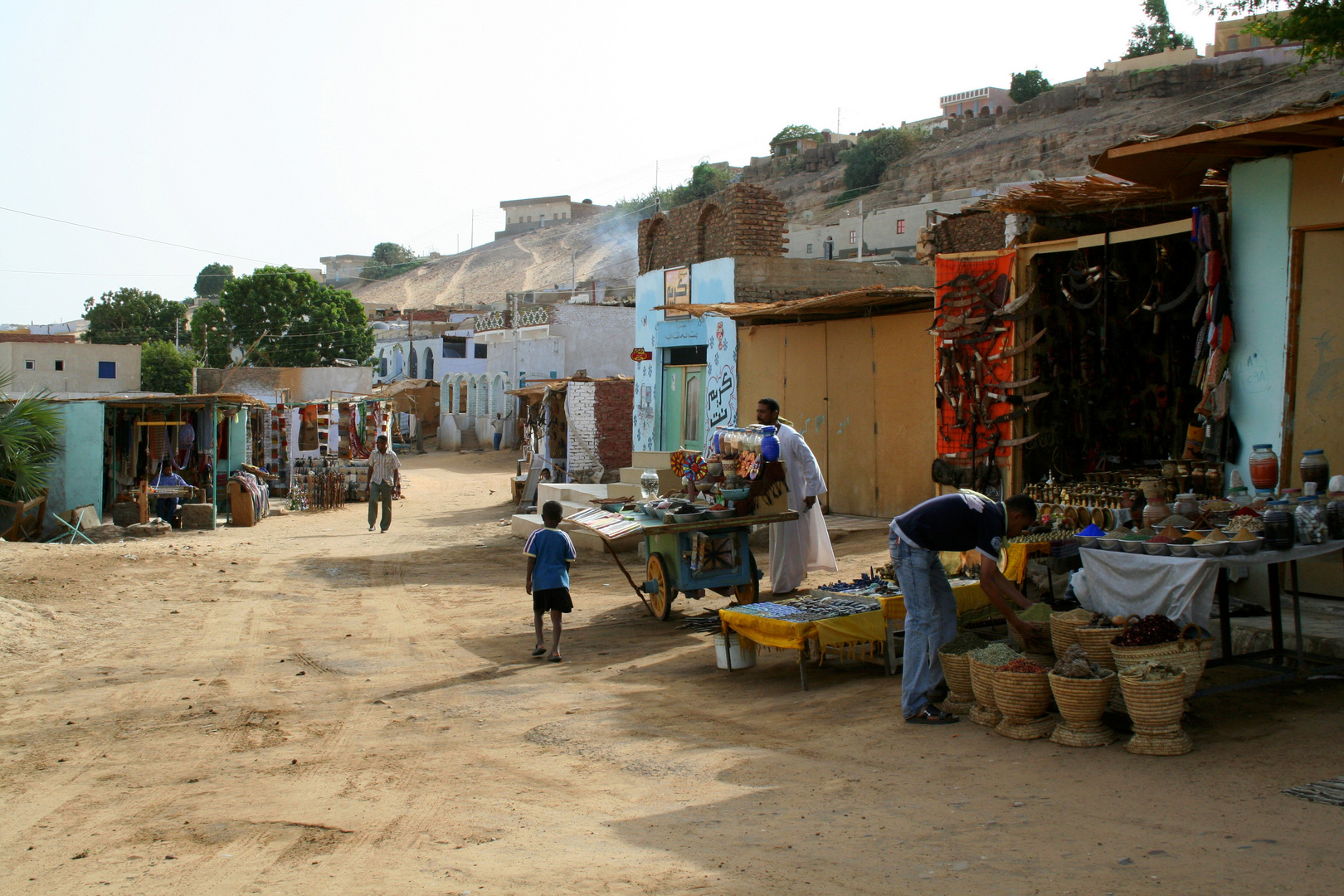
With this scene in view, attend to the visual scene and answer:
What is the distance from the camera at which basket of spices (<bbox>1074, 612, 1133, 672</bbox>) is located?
18.2 ft

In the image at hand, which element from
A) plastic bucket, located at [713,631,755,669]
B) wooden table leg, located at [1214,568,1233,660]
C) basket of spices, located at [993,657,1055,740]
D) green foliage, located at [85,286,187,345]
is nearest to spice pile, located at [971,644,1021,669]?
basket of spices, located at [993,657,1055,740]

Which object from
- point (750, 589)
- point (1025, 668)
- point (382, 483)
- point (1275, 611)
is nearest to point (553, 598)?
point (750, 589)

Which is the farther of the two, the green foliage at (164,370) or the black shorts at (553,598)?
the green foliage at (164,370)

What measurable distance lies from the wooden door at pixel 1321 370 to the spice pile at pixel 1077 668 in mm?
2770

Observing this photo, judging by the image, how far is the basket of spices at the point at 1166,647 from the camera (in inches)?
201

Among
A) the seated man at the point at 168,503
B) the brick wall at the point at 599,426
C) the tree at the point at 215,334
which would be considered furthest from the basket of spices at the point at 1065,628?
the tree at the point at 215,334

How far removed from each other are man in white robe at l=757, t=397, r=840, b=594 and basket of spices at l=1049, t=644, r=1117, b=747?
4328 mm

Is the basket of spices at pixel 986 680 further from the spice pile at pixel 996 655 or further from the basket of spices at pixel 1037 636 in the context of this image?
the basket of spices at pixel 1037 636

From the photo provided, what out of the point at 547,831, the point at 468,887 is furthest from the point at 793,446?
the point at 468,887

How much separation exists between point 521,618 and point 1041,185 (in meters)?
6.51

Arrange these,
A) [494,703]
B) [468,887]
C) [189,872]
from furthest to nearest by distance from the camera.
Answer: [494,703] < [189,872] < [468,887]

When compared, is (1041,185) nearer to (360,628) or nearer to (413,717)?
(413,717)

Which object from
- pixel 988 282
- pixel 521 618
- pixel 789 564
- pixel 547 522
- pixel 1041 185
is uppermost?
pixel 1041 185

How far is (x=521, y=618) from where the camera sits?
10.4 metres
